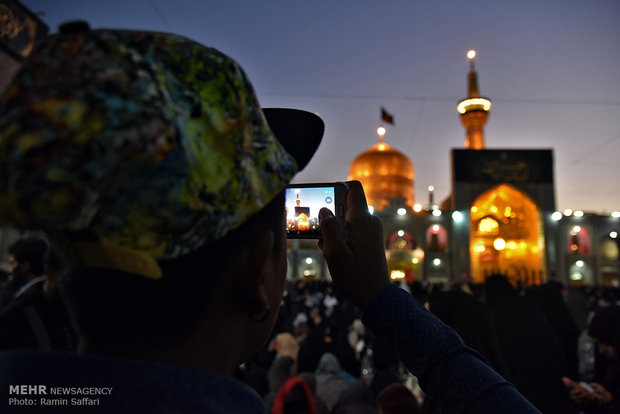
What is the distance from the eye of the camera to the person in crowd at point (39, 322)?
173cm

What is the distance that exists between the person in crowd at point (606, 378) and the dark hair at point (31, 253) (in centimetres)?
348

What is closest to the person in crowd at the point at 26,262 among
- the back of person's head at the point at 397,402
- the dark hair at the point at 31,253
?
the dark hair at the point at 31,253

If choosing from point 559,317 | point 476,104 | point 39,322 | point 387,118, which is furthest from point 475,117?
point 39,322

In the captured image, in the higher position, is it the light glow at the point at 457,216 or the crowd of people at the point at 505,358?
the light glow at the point at 457,216

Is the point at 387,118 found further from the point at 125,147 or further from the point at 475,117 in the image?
the point at 125,147

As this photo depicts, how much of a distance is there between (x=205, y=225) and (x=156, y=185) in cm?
8

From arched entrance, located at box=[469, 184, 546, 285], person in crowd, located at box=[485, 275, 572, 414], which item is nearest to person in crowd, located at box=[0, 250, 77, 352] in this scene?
person in crowd, located at box=[485, 275, 572, 414]

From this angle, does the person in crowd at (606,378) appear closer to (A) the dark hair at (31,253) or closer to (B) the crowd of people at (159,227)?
(B) the crowd of people at (159,227)

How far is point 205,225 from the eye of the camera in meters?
0.56

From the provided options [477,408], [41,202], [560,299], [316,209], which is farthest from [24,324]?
[560,299]

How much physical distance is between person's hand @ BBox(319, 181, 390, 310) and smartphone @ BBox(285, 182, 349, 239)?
3.1 inches

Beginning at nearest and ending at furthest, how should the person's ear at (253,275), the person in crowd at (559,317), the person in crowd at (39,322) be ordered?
the person's ear at (253,275) < the person in crowd at (39,322) < the person in crowd at (559,317)

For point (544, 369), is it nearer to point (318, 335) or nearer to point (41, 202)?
point (318, 335)

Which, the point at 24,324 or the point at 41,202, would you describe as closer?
the point at 41,202
